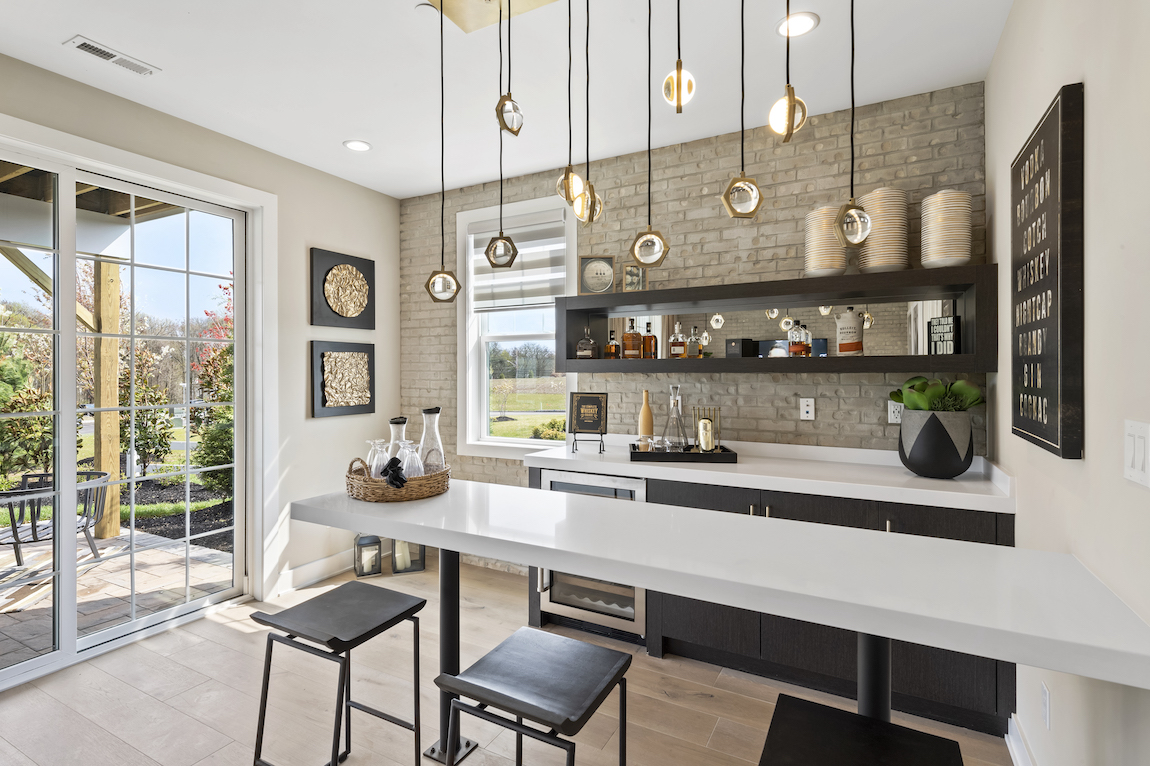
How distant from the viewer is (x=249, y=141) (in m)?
3.39

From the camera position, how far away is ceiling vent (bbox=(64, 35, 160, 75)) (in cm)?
236

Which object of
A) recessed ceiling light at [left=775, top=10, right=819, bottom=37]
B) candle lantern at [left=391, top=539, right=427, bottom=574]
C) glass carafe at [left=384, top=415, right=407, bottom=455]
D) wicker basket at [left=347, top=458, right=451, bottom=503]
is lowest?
candle lantern at [left=391, top=539, right=427, bottom=574]

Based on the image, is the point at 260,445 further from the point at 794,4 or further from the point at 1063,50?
the point at 1063,50

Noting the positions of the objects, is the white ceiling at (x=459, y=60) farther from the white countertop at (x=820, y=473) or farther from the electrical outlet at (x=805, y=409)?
the white countertop at (x=820, y=473)

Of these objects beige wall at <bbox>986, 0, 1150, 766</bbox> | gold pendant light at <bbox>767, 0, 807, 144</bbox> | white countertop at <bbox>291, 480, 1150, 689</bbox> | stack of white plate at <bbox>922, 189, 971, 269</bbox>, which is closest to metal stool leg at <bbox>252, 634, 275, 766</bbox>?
white countertop at <bbox>291, 480, 1150, 689</bbox>

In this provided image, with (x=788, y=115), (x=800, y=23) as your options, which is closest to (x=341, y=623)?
(x=788, y=115)

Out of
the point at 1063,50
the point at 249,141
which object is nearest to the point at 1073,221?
the point at 1063,50

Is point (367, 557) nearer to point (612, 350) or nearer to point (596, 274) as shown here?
point (612, 350)

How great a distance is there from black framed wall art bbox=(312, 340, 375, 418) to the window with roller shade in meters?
0.74

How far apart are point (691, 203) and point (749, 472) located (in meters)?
1.58

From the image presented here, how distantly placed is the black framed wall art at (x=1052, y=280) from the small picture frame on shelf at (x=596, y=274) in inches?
80.3

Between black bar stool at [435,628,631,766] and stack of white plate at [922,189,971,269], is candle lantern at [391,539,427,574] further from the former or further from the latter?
stack of white plate at [922,189,971,269]

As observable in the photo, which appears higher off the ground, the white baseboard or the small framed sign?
the small framed sign

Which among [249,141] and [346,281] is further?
[346,281]
